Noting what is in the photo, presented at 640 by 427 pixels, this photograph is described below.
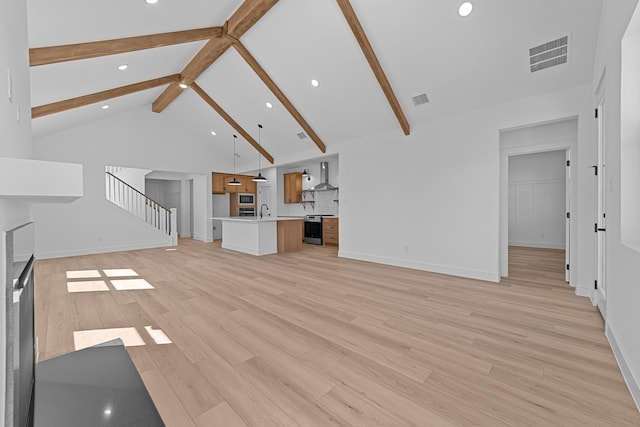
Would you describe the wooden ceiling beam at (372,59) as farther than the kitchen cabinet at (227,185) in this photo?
No

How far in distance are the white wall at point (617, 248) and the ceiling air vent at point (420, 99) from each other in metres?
2.06

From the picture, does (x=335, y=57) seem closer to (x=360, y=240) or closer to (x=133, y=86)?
(x=360, y=240)

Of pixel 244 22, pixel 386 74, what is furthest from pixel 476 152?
pixel 244 22

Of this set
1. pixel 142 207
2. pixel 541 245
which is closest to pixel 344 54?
pixel 541 245

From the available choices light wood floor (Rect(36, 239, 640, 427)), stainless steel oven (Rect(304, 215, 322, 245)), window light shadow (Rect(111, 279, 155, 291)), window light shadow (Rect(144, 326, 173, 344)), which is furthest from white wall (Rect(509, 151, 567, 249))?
window light shadow (Rect(111, 279, 155, 291))

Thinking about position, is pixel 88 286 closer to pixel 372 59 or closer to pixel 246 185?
pixel 372 59

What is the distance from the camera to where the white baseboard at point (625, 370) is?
1610 mm

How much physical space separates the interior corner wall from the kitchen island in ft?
5.32

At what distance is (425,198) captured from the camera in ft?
16.3

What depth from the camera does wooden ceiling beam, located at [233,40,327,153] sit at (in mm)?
4879

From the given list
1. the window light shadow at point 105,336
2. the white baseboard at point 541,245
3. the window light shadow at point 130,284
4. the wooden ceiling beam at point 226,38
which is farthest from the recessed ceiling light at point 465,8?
the white baseboard at point 541,245

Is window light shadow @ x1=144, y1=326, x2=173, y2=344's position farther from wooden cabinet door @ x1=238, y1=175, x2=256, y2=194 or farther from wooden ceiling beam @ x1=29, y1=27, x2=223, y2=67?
wooden cabinet door @ x1=238, y1=175, x2=256, y2=194

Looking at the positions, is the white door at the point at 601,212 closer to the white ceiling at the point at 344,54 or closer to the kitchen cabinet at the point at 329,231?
the white ceiling at the point at 344,54

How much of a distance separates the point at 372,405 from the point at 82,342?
2425mm
